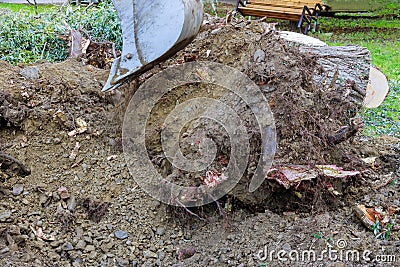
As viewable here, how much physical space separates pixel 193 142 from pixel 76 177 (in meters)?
0.80

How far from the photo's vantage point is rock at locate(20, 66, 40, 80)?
140 inches

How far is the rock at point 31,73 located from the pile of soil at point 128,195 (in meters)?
0.02

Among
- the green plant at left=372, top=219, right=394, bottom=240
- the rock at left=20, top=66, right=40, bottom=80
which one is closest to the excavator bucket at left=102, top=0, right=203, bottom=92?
the rock at left=20, top=66, right=40, bottom=80

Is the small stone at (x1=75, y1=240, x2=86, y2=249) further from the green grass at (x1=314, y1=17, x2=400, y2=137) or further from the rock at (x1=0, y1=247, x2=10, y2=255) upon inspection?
the green grass at (x1=314, y1=17, x2=400, y2=137)

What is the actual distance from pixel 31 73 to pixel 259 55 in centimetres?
181

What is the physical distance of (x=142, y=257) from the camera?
98.6 inches

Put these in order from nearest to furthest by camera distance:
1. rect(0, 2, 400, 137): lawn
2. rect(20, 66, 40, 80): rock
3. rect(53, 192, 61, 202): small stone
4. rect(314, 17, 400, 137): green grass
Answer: rect(53, 192, 61, 202): small stone < rect(20, 66, 40, 80): rock < rect(314, 17, 400, 137): green grass < rect(0, 2, 400, 137): lawn

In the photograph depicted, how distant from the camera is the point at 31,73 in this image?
11.8 feet

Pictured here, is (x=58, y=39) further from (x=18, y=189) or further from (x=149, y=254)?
(x=149, y=254)

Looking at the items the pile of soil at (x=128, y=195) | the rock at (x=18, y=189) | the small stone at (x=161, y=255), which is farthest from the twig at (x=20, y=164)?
the small stone at (x=161, y=255)

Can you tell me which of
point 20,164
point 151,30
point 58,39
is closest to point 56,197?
point 20,164

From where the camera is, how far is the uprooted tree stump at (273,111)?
2674 mm

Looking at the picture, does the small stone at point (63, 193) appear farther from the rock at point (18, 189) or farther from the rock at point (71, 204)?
the rock at point (18, 189)

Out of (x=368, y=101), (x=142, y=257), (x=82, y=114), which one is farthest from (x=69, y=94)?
(x=368, y=101)
